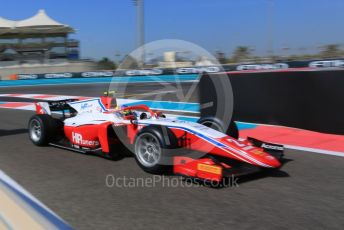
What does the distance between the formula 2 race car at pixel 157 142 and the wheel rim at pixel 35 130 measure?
13 cm

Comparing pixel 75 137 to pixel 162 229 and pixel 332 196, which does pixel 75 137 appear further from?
pixel 332 196

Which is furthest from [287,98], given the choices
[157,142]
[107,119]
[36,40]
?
[36,40]

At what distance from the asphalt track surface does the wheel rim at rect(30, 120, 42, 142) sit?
0.92 m

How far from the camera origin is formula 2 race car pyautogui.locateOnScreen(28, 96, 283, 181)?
4867 mm

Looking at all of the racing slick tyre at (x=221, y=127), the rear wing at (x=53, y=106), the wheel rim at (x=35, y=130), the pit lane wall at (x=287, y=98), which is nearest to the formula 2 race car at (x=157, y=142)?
the wheel rim at (x=35, y=130)

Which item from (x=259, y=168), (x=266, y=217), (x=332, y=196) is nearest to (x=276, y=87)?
(x=259, y=168)

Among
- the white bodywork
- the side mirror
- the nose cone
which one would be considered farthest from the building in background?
→ the nose cone

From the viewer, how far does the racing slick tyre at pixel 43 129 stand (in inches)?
272

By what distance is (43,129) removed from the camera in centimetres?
690

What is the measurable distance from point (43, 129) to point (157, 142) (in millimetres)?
2591

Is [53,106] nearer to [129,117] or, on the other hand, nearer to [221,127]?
[129,117]

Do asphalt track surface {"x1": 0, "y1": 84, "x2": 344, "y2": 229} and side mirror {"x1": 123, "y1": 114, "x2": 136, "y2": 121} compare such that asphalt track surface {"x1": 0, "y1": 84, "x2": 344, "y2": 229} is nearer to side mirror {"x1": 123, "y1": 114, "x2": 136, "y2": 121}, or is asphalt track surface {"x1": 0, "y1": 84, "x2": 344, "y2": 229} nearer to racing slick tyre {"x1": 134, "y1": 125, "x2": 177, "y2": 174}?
racing slick tyre {"x1": 134, "y1": 125, "x2": 177, "y2": 174}

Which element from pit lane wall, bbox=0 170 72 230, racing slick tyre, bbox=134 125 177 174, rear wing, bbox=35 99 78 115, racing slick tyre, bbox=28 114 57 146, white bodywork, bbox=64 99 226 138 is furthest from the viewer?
rear wing, bbox=35 99 78 115

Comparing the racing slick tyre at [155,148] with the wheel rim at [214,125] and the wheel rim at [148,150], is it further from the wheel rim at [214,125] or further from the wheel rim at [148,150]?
the wheel rim at [214,125]
